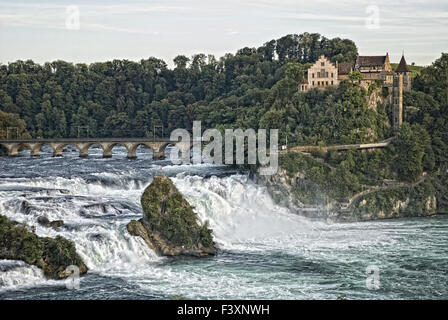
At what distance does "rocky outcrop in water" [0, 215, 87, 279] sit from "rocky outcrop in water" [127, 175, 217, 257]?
5.37 m

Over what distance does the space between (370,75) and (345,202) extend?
2000 centimetres

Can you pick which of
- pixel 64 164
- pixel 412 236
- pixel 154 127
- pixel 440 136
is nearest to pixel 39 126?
pixel 154 127

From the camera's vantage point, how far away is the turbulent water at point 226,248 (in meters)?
37.0

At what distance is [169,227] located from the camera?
44.6 m

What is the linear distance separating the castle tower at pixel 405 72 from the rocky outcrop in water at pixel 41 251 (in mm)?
45060

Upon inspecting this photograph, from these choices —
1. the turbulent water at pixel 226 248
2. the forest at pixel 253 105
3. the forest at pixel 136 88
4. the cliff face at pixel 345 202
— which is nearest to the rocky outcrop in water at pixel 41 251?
the turbulent water at pixel 226 248

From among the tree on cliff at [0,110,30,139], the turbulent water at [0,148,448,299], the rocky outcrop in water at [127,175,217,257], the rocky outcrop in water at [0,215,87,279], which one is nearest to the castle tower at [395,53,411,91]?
the turbulent water at [0,148,448,299]

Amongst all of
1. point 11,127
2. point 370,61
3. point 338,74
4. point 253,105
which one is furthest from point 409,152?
point 11,127

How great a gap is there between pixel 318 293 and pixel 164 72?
93.5m

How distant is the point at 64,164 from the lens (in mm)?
74938

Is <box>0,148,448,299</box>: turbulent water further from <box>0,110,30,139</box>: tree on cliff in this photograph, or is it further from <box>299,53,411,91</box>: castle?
<box>0,110,30,139</box>: tree on cliff

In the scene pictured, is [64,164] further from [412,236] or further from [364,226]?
Answer: [412,236]

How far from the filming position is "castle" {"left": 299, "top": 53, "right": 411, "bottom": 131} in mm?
70312

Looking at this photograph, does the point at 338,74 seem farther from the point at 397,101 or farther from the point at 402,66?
the point at 397,101
